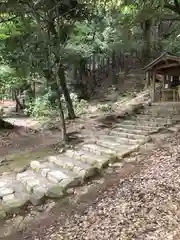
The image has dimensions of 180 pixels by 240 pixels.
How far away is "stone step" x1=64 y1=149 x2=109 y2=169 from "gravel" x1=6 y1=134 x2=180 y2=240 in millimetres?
1027

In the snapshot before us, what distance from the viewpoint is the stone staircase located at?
19.9 feet

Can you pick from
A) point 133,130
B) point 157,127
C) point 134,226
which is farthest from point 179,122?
point 134,226

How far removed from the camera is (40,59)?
38.7ft

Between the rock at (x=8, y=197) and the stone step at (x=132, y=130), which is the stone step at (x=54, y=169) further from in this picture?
the stone step at (x=132, y=130)

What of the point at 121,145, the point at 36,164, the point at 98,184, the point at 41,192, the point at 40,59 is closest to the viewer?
the point at 41,192

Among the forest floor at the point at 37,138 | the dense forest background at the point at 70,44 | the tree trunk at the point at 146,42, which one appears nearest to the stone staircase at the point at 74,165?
the forest floor at the point at 37,138

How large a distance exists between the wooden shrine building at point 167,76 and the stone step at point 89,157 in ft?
26.2

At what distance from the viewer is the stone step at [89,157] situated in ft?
24.4

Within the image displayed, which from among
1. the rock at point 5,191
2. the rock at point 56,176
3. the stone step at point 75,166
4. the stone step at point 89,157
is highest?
the stone step at point 89,157

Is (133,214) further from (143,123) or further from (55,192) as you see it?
(143,123)


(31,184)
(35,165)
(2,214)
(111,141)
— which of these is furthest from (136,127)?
(2,214)

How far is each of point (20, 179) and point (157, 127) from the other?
5628 millimetres

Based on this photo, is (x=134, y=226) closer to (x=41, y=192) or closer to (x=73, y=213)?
(x=73, y=213)

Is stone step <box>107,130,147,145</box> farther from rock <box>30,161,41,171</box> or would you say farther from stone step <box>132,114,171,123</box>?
rock <box>30,161,41,171</box>
